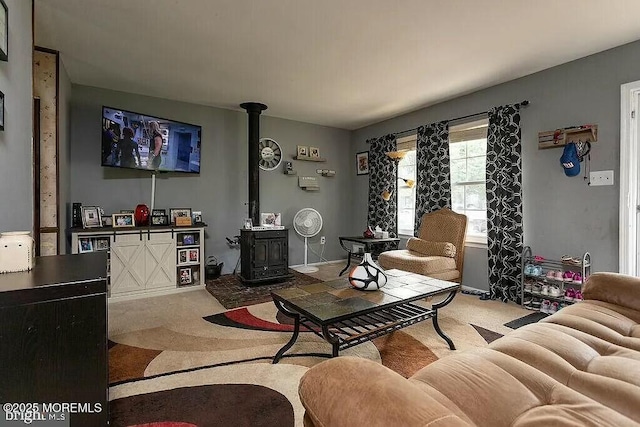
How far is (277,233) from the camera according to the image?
4000 mm

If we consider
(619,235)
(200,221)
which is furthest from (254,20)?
(619,235)

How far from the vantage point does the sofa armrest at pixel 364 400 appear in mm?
593

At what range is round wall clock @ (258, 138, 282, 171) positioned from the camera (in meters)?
4.72

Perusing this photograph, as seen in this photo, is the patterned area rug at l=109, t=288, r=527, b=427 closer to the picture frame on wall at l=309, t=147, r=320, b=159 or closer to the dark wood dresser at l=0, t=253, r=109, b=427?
the dark wood dresser at l=0, t=253, r=109, b=427

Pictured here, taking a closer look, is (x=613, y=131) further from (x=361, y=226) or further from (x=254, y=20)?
(x=361, y=226)

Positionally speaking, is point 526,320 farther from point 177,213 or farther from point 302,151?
point 177,213

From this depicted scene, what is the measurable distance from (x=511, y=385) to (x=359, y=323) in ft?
3.86

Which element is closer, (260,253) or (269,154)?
(260,253)

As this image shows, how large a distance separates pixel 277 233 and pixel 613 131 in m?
3.53

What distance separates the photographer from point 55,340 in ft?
3.10

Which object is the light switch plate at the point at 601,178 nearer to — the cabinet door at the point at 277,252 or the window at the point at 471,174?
the window at the point at 471,174

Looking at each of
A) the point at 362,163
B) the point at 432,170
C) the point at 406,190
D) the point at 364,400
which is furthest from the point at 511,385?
the point at 362,163

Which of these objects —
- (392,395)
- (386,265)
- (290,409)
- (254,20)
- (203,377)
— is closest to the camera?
(392,395)

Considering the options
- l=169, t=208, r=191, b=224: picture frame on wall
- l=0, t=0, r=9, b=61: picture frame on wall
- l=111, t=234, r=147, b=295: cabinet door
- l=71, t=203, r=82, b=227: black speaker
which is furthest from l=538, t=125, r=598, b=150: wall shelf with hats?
l=71, t=203, r=82, b=227: black speaker
